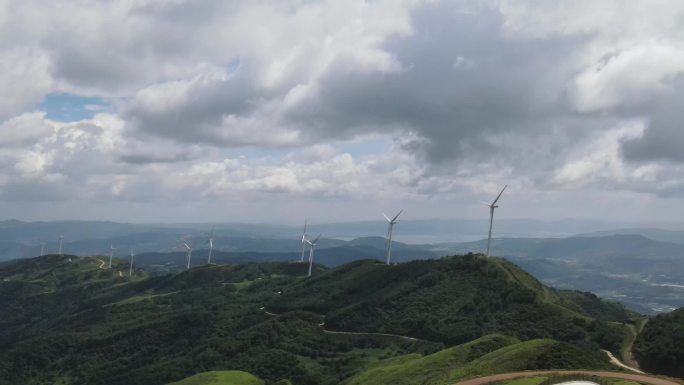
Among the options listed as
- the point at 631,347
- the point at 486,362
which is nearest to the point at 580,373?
the point at 486,362

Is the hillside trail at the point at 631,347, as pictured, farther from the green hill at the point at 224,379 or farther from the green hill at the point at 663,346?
the green hill at the point at 224,379

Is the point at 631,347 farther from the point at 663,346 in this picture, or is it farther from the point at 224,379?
the point at 224,379

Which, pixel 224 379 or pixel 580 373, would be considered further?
pixel 224 379

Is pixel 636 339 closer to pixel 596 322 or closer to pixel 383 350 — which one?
pixel 596 322

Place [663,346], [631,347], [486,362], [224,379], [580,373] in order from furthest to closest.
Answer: [224,379], [631,347], [663,346], [486,362], [580,373]

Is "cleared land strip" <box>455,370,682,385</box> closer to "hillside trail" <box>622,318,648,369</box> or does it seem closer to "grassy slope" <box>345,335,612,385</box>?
"grassy slope" <box>345,335,612,385</box>

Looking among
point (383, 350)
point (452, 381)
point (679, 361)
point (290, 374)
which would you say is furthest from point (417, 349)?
point (452, 381)
